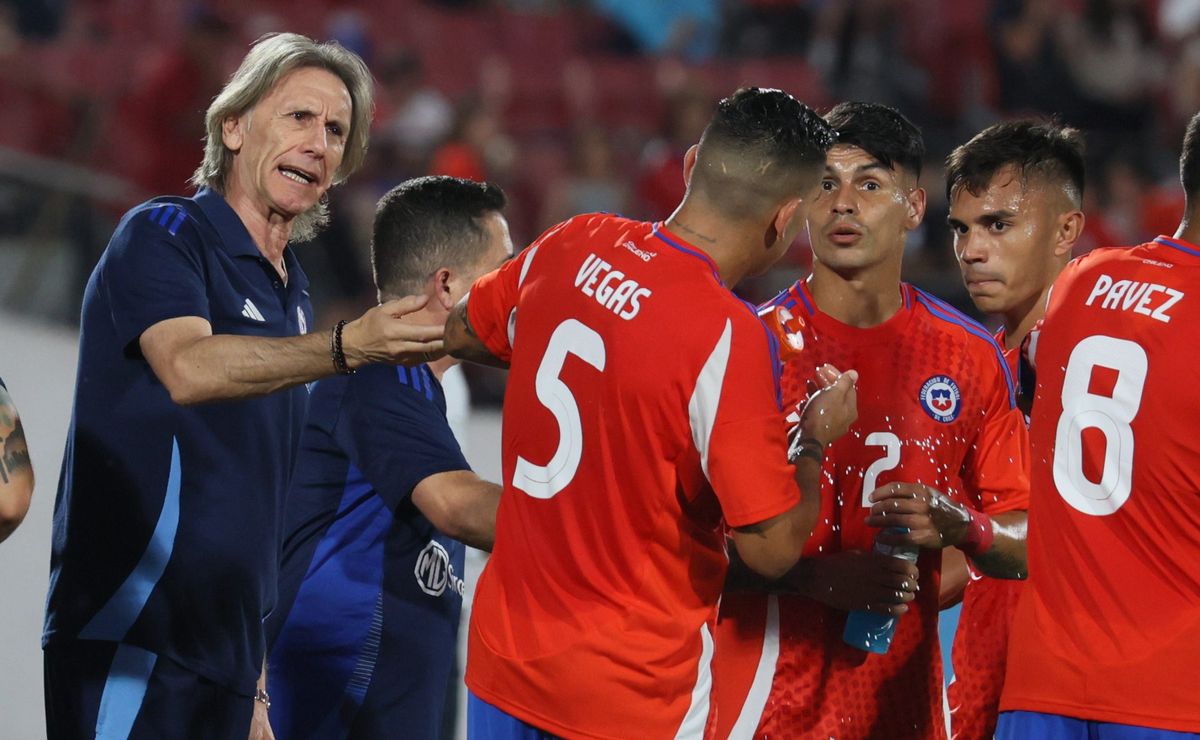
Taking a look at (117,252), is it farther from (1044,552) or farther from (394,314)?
(1044,552)

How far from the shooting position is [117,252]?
3.64 metres

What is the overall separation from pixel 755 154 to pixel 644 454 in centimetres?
71

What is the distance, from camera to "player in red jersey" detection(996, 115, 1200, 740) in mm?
3508

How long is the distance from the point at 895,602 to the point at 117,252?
6.76ft

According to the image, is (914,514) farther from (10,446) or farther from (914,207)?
(10,446)

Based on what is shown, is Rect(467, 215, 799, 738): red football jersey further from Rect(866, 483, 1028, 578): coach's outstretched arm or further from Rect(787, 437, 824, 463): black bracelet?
Rect(866, 483, 1028, 578): coach's outstretched arm

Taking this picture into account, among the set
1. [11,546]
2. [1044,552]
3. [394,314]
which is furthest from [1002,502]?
[11,546]

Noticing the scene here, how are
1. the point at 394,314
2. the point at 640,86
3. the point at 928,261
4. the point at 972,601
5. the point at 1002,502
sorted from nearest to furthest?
the point at 394,314 < the point at 1002,502 < the point at 972,601 < the point at 928,261 < the point at 640,86

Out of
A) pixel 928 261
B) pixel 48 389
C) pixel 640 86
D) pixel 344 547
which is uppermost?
pixel 640 86

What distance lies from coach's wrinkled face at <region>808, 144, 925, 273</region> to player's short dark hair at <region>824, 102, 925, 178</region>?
0.7 inches

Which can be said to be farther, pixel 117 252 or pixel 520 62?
pixel 520 62

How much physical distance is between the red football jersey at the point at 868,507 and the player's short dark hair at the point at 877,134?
1.42 feet

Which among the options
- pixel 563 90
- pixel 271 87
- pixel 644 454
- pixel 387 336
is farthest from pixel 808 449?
pixel 563 90

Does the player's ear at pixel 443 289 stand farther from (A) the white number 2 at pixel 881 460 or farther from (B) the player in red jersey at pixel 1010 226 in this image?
(B) the player in red jersey at pixel 1010 226
